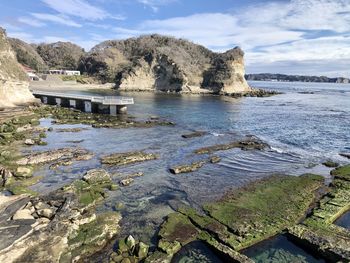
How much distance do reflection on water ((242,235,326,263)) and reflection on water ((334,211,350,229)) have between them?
3.49 metres

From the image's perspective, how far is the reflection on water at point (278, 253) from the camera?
12727 mm

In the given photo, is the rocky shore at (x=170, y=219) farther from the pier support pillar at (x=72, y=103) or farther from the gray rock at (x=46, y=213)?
the pier support pillar at (x=72, y=103)

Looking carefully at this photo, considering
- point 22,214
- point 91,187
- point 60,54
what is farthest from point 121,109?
point 60,54

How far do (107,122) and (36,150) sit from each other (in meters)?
16.6

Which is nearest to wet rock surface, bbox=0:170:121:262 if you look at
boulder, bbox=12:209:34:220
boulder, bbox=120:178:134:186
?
boulder, bbox=12:209:34:220

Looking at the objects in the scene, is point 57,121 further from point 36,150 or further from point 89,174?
point 89,174

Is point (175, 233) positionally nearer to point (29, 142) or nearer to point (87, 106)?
point (29, 142)

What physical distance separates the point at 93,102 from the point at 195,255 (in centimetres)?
4434

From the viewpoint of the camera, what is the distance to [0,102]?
45312 mm

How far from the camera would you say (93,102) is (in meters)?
53.3

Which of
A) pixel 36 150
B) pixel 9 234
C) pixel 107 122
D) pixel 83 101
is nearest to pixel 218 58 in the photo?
pixel 83 101

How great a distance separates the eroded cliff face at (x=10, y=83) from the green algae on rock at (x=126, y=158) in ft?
92.7

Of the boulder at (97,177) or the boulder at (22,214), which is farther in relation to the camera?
the boulder at (97,177)

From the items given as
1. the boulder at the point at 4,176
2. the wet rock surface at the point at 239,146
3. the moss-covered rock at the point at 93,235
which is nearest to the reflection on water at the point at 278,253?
the moss-covered rock at the point at 93,235
